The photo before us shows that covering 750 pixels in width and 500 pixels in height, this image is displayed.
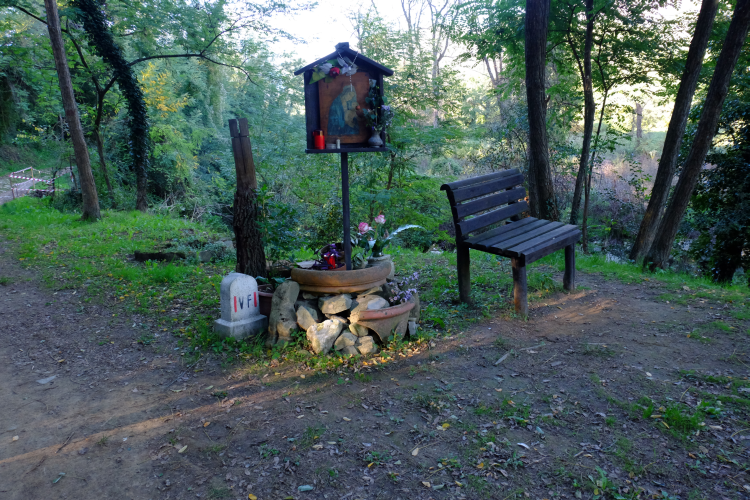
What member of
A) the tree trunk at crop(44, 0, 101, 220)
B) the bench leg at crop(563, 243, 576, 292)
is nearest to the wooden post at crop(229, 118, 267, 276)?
the bench leg at crop(563, 243, 576, 292)

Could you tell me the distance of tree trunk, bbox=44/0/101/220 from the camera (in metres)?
10.7

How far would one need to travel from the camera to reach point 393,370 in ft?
11.4

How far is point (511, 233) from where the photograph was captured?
15.4 feet

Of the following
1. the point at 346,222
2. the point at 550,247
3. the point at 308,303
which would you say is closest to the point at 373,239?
the point at 346,222

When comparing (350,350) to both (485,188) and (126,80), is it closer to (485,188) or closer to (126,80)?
(485,188)

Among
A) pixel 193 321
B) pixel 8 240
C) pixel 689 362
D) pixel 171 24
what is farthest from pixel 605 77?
pixel 8 240

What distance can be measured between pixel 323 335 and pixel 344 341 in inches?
7.3

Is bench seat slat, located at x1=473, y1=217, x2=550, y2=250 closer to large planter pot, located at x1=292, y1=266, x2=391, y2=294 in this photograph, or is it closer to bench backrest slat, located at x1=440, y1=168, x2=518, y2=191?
bench backrest slat, located at x1=440, y1=168, x2=518, y2=191

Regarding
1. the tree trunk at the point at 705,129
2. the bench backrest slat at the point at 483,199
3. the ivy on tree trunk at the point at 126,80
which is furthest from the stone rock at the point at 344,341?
the ivy on tree trunk at the point at 126,80

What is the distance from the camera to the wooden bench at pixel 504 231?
421cm

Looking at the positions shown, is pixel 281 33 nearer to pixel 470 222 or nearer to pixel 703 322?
pixel 470 222

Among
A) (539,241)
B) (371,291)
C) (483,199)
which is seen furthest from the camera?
(483,199)

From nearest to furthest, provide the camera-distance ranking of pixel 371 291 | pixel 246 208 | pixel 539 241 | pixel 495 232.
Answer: pixel 371 291
pixel 539 241
pixel 246 208
pixel 495 232

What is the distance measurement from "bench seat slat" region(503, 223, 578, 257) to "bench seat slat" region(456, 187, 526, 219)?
1.76 feet
